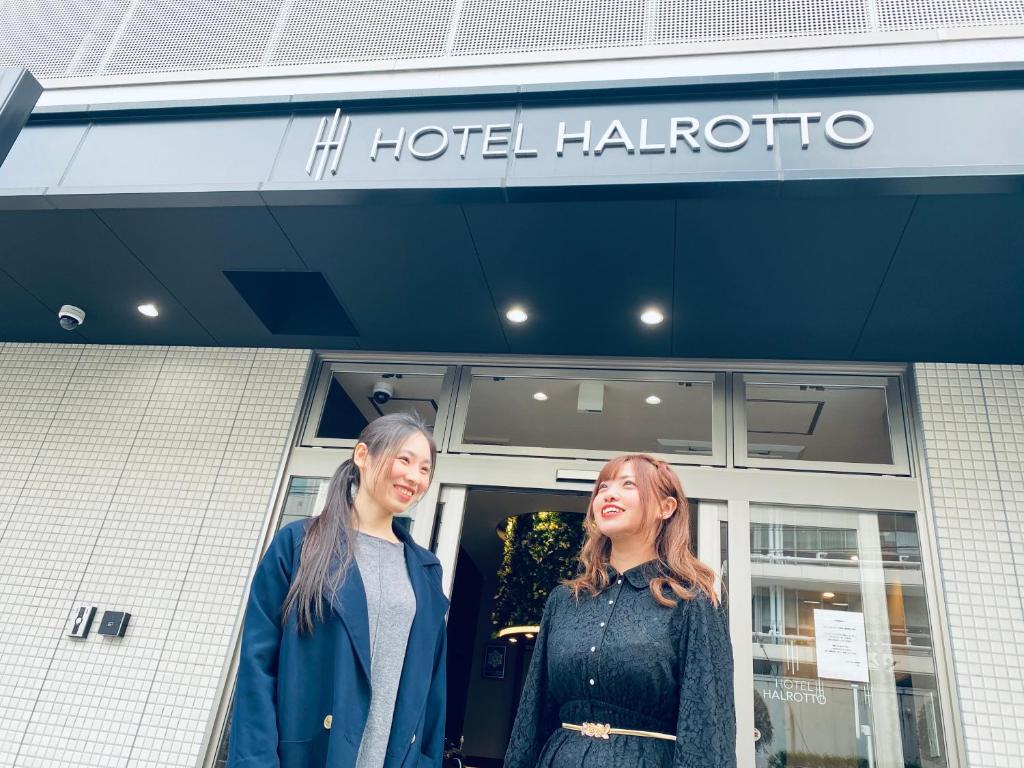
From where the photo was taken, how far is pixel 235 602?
140 inches

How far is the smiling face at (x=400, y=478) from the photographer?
5.87ft

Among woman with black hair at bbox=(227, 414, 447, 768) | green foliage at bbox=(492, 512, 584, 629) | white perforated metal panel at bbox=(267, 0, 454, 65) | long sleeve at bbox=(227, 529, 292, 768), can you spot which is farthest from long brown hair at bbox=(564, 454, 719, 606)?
green foliage at bbox=(492, 512, 584, 629)

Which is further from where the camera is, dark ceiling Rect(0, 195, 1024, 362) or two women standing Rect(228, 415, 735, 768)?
dark ceiling Rect(0, 195, 1024, 362)

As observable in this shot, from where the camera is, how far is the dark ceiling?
2.79m

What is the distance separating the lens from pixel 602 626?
1694mm

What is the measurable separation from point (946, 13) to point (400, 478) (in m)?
3.45

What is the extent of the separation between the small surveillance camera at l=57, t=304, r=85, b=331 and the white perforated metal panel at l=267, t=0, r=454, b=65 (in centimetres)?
179

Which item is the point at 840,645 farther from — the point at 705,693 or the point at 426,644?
the point at 426,644

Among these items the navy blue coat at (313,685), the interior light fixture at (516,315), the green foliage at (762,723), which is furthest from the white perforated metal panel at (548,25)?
the green foliage at (762,723)

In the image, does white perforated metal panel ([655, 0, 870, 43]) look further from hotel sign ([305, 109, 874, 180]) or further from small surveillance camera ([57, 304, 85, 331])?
small surveillance camera ([57, 304, 85, 331])

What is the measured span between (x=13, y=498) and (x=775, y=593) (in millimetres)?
4140

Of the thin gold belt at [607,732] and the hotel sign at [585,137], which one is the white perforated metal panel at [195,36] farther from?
the thin gold belt at [607,732]


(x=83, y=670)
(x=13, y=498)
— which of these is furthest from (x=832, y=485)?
(x=13, y=498)

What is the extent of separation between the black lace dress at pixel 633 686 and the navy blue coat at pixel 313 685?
0.29 metres
